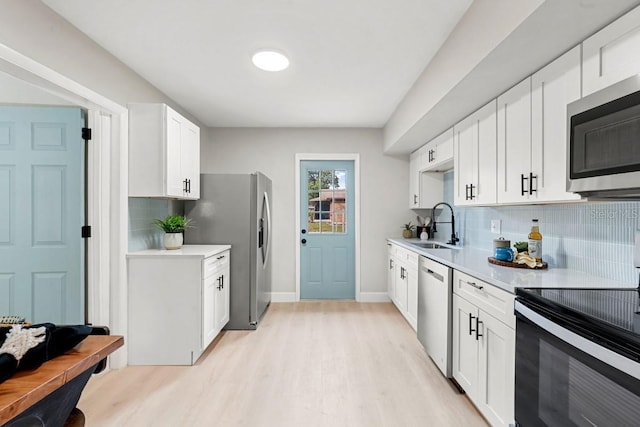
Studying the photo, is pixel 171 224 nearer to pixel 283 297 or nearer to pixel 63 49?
pixel 63 49

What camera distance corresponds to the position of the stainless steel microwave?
1.15 metres

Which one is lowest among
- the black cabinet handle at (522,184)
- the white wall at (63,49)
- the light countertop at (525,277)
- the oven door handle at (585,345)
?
the oven door handle at (585,345)

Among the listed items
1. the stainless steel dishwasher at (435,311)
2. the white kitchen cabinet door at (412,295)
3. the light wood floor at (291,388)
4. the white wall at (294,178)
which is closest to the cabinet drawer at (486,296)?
the stainless steel dishwasher at (435,311)

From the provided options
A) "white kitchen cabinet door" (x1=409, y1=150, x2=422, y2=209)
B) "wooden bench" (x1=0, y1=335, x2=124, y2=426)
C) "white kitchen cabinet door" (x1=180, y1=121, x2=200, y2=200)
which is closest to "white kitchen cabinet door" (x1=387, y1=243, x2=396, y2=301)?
"white kitchen cabinet door" (x1=409, y1=150, x2=422, y2=209)

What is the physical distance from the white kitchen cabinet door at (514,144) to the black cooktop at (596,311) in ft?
2.63

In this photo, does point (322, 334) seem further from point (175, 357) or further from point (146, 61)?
point (146, 61)

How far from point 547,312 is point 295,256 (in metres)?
3.79

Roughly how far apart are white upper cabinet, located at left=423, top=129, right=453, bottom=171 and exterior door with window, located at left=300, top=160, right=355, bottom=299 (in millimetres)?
1273

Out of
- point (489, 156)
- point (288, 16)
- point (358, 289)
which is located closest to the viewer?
point (288, 16)

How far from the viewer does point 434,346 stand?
8.98 feet

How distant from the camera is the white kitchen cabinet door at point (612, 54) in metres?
1.35

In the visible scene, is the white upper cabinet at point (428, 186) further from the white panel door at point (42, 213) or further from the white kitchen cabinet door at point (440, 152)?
the white panel door at point (42, 213)

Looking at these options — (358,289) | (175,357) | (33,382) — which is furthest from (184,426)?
(358,289)

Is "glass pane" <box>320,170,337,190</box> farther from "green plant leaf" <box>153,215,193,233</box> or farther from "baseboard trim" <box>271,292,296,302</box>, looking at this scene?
"green plant leaf" <box>153,215,193,233</box>
